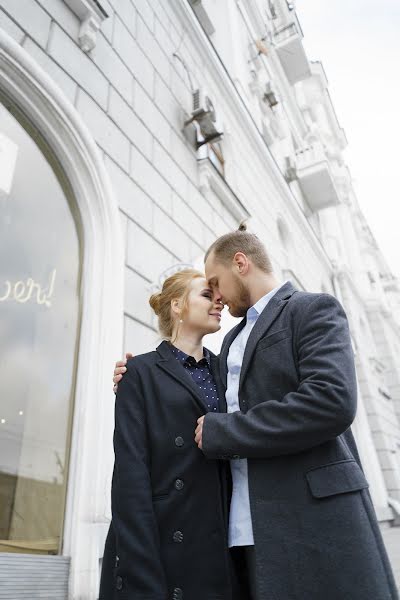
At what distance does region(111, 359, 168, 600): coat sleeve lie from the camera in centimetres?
109

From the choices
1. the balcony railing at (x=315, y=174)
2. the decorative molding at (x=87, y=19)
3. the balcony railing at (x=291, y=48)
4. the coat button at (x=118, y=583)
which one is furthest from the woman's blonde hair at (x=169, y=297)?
the balcony railing at (x=291, y=48)

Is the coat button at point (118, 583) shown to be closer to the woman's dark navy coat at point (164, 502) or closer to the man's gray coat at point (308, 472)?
the woman's dark navy coat at point (164, 502)

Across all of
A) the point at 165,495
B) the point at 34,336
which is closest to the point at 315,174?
the point at 34,336

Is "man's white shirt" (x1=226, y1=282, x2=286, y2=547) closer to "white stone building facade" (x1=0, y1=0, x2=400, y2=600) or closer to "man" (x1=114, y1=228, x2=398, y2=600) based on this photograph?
"man" (x1=114, y1=228, x2=398, y2=600)

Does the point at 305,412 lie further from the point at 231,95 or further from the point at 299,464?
the point at 231,95

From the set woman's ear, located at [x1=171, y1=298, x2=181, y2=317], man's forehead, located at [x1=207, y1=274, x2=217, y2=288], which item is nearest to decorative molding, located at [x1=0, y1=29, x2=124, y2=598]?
woman's ear, located at [x1=171, y1=298, x2=181, y2=317]

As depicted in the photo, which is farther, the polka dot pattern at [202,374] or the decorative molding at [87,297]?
the decorative molding at [87,297]

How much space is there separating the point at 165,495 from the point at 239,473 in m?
0.25

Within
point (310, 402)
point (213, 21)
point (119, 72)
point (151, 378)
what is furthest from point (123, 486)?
point (213, 21)

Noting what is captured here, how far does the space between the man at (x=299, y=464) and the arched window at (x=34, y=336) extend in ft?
3.80

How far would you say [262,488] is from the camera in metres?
1.14

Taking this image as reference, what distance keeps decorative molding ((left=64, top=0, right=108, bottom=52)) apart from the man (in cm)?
269

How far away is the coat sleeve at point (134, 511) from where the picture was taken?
1.09 m

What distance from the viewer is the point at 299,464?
44.4 inches
